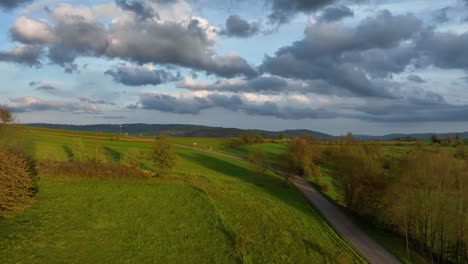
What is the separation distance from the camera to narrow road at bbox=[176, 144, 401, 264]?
119 ft

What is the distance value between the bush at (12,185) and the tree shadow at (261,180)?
35101 mm

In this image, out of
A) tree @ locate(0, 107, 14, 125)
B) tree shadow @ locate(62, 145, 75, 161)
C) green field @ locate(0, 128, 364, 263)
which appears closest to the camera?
green field @ locate(0, 128, 364, 263)

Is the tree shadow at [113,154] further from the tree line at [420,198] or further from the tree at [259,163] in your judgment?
the tree line at [420,198]

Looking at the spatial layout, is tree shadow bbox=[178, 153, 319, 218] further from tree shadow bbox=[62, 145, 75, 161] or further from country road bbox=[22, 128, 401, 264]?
tree shadow bbox=[62, 145, 75, 161]

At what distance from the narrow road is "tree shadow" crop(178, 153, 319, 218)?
8.01ft

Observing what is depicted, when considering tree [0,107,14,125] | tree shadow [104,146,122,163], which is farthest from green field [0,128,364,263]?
tree shadow [104,146,122,163]

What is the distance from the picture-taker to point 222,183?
61.9 metres

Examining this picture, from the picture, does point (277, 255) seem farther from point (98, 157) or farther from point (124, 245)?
point (98, 157)

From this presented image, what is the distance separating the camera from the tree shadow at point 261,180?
2106 inches

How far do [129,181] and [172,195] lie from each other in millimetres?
11380

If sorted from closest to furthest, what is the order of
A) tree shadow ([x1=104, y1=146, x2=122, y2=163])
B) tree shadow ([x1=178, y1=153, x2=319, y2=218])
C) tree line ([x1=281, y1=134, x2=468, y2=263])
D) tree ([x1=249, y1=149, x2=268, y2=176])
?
1. tree line ([x1=281, y1=134, x2=468, y2=263])
2. tree shadow ([x1=178, y1=153, x2=319, y2=218])
3. tree ([x1=249, y1=149, x2=268, y2=176])
4. tree shadow ([x1=104, y1=146, x2=122, y2=163])

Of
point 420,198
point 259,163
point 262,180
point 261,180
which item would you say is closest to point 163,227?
point 420,198

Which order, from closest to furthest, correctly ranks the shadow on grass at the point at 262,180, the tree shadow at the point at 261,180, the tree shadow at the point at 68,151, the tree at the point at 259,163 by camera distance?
the shadow on grass at the point at 262,180 → the tree shadow at the point at 261,180 → the tree at the point at 259,163 → the tree shadow at the point at 68,151

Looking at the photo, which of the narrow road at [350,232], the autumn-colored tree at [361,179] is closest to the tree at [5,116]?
the narrow road at [350,232]
